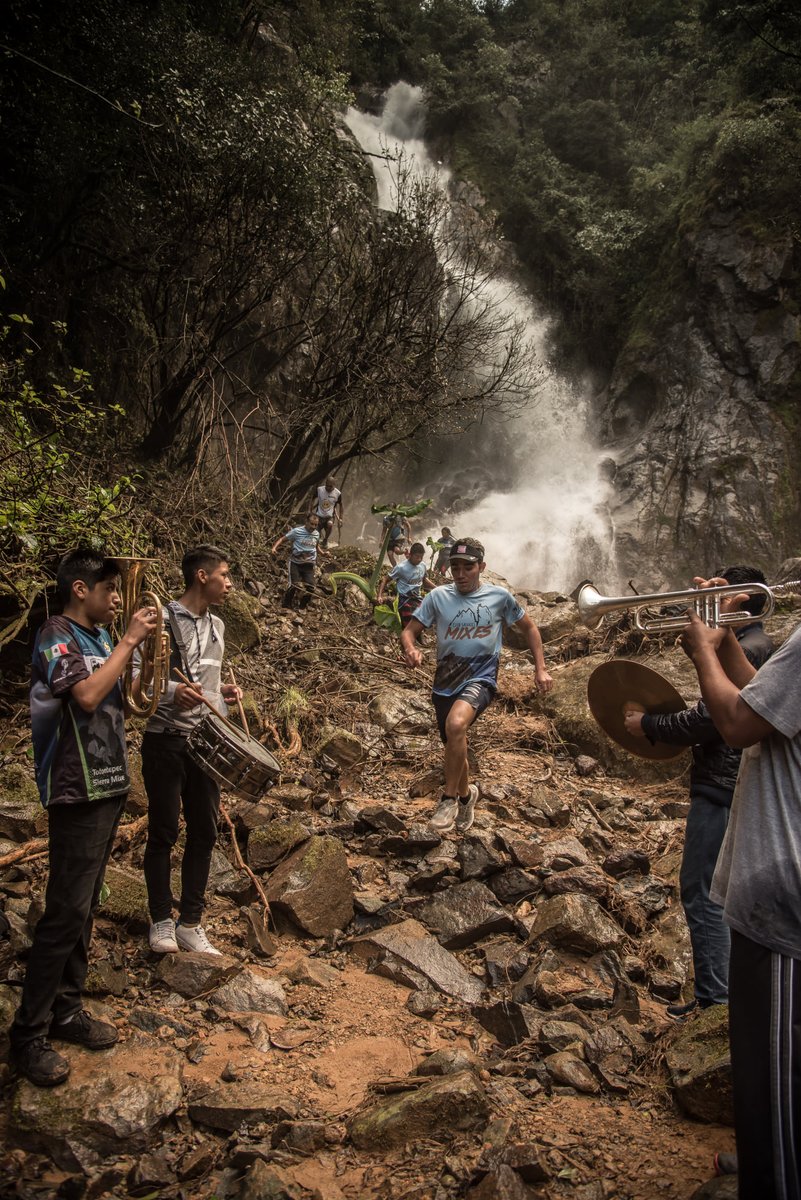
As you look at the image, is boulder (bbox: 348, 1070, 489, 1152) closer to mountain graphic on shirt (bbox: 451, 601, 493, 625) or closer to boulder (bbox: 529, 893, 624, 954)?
boulder (bbox: 529, 893, 624, 954)

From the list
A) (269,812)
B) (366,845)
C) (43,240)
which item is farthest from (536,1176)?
(43,240)

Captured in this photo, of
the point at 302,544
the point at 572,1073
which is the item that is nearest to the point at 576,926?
the point at 572,1073

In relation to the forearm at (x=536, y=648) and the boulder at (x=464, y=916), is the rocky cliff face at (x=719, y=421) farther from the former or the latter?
the boulder at (x=464, y=916)

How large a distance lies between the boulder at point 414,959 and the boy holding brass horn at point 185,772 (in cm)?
76

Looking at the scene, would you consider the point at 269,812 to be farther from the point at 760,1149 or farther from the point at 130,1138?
the point at 760,1149

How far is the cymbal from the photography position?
3098 mm

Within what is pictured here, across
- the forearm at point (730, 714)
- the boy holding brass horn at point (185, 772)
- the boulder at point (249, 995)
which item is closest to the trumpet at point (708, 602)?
the forearm at point (730, 714)

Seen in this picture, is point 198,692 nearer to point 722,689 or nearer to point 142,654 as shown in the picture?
point 142,654

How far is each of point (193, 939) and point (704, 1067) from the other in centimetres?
218

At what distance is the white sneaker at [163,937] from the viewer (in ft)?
10.8

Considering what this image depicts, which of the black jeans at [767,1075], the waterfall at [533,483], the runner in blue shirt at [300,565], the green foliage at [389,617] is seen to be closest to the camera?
the black jeans at [767,1075]

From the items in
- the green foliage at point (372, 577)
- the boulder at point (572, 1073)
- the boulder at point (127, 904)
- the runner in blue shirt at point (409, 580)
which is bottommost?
the boulder at point (572, 1073)

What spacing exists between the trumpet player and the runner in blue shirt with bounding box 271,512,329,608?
7.50 meters

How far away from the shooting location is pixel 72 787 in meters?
2.54
